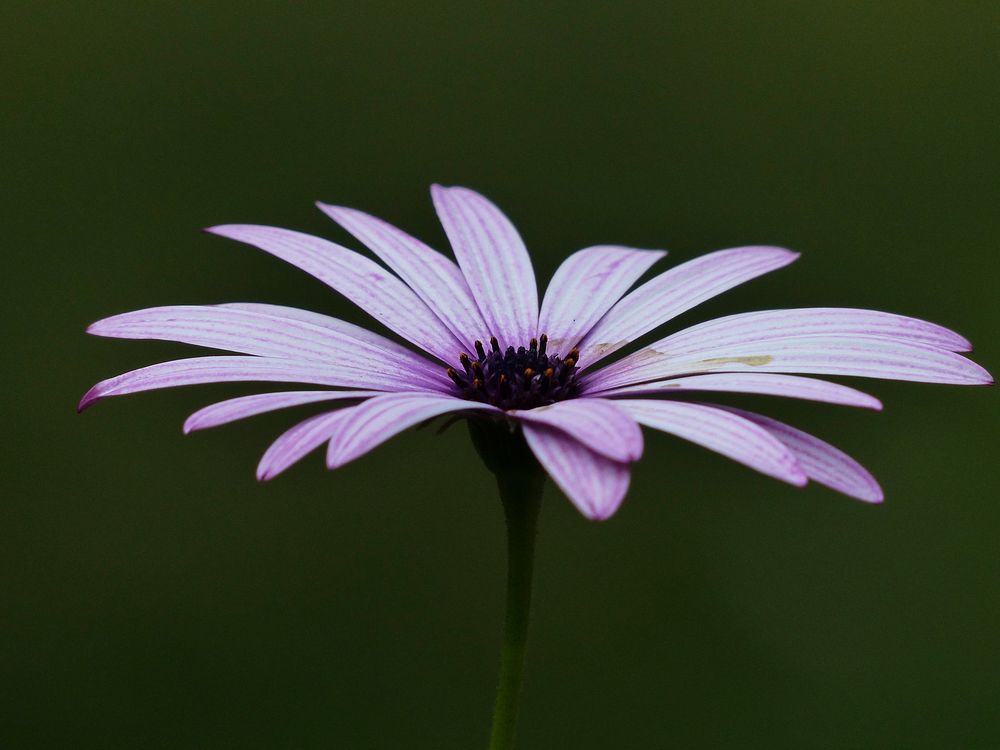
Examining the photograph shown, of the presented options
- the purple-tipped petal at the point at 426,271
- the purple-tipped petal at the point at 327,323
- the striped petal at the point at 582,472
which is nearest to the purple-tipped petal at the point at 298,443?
the striped petal at the point at 582,472

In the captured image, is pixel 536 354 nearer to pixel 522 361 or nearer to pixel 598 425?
pixel 522 361

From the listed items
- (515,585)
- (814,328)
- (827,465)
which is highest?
(814,328)

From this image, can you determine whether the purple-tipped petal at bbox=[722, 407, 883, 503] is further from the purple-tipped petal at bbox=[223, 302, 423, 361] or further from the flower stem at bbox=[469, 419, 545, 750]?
the purple-tipped petal at bbox=[223, 302, 423, 361]

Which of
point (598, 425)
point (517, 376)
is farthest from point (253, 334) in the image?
point (598, 425)

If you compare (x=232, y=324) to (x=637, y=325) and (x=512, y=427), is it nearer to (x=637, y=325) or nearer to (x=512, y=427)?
(x=512, y=427)

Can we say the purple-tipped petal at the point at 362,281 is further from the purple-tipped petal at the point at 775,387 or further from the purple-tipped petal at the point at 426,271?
the purple-tipped petal at the point at 775,387

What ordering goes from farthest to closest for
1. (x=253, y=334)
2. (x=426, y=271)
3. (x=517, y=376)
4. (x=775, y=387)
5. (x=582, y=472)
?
(x=426, y=271) < (x=517, y=376) < (x=253, y=334) < (x=775, y=387) < (x=582, y=472)

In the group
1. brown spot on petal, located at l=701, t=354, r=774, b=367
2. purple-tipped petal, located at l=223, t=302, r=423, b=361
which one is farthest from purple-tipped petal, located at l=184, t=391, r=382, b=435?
brown spot on petal, located at l=701, t=354, r=774, b=367
